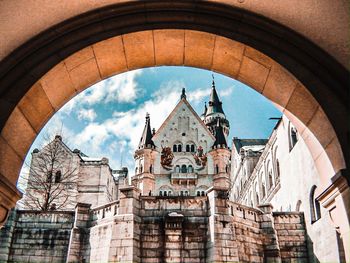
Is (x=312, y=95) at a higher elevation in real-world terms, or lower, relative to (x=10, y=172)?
higher

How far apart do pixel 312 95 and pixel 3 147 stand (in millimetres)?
4219

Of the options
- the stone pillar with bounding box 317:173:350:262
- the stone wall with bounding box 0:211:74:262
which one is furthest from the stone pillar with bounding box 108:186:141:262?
the stone pillar with bounding box 317:173:350:262

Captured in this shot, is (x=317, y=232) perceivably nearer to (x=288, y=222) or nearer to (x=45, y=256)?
(x=288, y=222)

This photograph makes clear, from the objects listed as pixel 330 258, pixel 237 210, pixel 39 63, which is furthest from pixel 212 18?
pixel 237 210

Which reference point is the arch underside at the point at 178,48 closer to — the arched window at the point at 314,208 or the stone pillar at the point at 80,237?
the arched window at the point at 314,208

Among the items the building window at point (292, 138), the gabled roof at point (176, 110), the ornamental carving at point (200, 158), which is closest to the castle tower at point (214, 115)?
the gabled roof at point (176, 110)

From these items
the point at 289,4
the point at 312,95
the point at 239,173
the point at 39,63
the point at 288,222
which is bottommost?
the point at 312,95

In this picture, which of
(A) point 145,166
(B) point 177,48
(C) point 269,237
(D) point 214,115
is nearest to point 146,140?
(A) point 145,166

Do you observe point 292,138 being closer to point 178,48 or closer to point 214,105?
point 178,48

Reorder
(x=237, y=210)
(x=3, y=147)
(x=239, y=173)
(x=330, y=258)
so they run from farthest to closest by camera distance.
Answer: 1. (x=239, y=173)
2. (x=237, y=210)
3. (x=330, y=258)
4. (x=3, y=147)

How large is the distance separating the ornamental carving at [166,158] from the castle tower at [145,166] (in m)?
9.60

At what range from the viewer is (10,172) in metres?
5.23

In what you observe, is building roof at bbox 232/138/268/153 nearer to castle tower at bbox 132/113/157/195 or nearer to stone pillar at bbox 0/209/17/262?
castle tower at bbox 132/113/157/195

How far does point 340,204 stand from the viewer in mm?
4805
